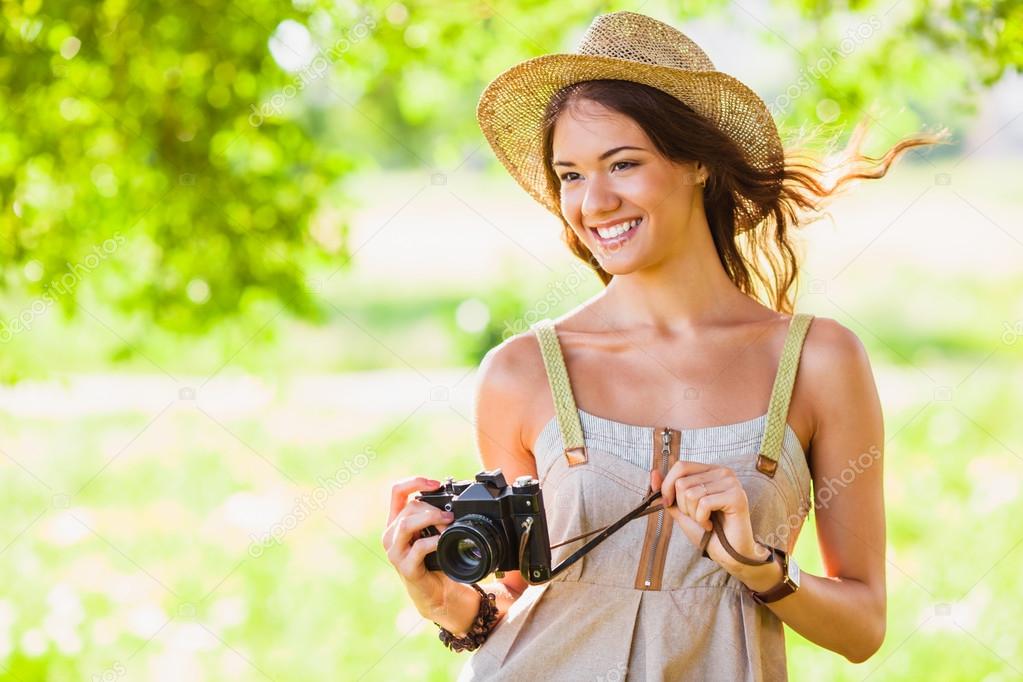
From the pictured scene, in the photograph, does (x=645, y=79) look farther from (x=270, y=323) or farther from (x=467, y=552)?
(x=270, y=323)

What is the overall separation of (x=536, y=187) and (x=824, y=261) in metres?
11.4

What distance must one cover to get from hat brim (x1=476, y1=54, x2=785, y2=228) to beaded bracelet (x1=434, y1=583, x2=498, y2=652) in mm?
806

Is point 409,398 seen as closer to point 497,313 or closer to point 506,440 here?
point 497,313

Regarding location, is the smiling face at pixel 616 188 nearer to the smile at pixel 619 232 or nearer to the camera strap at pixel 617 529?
the smile at pixel 619 232

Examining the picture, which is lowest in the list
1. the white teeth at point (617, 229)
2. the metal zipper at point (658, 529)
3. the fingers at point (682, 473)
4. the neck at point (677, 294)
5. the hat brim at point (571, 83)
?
the metal zipper at point (658, 529)

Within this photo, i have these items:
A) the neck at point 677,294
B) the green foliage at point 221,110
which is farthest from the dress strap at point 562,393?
the green foliage at point 221,110

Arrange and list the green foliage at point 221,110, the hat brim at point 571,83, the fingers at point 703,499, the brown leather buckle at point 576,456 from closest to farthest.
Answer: the fingers at point 703,499 < the brown leather buckle at point 576,456 < the hat brim at point 571,83 < the green foliage at point 221,110

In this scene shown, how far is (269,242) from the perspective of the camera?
389 cm

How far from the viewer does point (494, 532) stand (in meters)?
1.83

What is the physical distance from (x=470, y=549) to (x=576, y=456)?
242 mm

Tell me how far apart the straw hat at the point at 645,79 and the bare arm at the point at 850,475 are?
421 mm

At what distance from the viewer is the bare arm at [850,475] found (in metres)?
1.98

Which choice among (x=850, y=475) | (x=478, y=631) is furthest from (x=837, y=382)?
(x=478, y=631)

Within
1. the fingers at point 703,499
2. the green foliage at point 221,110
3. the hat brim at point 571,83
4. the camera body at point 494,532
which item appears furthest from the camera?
the green foliage at point 221,110
